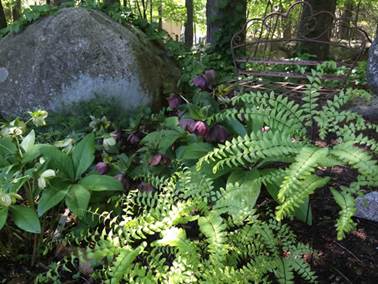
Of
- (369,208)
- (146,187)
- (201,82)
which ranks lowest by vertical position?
(369,208)

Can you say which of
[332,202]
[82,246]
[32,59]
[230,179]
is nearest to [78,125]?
[32,59]

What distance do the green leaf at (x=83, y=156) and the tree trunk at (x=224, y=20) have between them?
3.12m

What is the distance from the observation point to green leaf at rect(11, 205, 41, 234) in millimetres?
2162

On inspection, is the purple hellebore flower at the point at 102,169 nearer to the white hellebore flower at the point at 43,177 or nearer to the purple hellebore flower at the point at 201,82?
the white hellebore flower at the point at 43,177

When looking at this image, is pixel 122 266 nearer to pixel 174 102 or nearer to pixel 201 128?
pixel 201 128

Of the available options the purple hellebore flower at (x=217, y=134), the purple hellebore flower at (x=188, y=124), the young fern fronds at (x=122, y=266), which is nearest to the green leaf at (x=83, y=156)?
the purple hellebore flower at (x=188, y=124)

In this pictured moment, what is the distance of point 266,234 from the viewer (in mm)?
2096

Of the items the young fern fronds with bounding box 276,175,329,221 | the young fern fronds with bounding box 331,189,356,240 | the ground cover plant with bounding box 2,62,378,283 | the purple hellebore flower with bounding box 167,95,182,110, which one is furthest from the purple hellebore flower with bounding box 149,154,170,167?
the young fern fronds with bounding box 331,189,356,240

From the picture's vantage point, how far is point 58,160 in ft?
8.60

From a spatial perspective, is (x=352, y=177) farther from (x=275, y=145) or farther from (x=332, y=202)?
(x=275, y=145)

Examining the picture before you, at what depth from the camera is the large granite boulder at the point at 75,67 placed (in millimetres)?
4191

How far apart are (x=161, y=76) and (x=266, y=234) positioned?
276cm

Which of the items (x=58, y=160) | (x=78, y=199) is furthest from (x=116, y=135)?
(x=78, y=199)

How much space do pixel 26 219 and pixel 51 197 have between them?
0.22m
